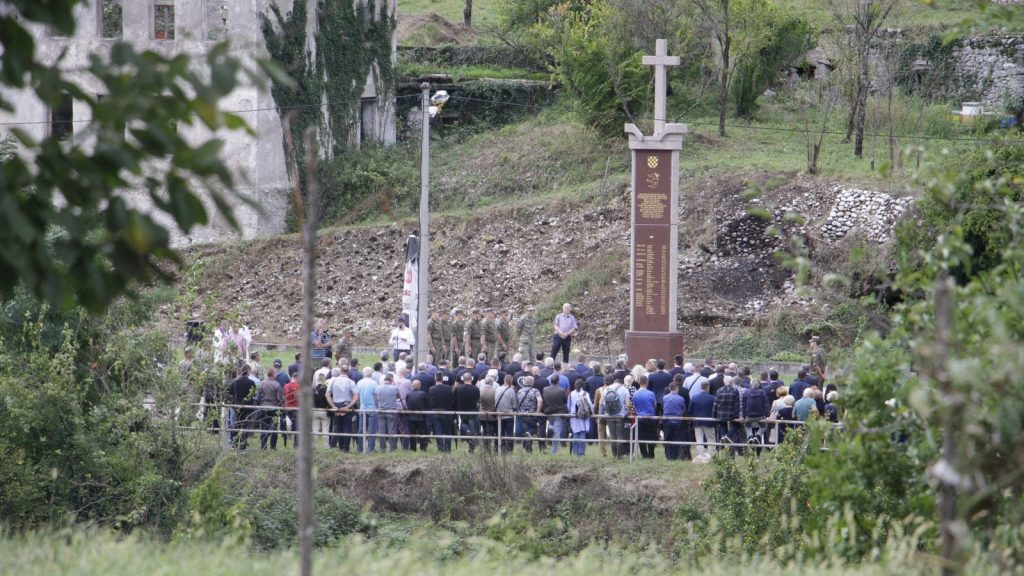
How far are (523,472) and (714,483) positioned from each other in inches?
172

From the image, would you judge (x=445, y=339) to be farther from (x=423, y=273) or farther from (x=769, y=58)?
(x=769, y=58)

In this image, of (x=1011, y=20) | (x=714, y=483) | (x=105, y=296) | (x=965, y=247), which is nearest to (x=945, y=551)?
(x=965, y=247)

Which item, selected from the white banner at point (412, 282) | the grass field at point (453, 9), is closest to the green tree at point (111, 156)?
the white banner at point (412, 282)

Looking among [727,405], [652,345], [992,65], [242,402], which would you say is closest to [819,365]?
[727,405]

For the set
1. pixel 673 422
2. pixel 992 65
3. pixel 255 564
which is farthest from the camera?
pixel 992 65

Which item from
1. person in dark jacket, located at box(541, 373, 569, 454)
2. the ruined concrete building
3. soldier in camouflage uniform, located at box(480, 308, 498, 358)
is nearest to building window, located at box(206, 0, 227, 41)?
the ruined concrete building

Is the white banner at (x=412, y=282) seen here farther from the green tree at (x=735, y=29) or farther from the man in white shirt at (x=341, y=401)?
the green tree at (x=735, y=29)

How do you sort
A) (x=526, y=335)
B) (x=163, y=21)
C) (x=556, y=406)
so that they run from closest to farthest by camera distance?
1. (x=556, y=406)
2. (x=526, y=335)
3. (x=163, y=21)

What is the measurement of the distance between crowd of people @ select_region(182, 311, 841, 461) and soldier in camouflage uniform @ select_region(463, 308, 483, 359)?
5533 mm

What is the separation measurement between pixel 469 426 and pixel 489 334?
22.8 ft

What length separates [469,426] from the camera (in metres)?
20.6

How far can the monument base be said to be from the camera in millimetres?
26266

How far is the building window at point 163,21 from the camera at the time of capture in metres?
41.7

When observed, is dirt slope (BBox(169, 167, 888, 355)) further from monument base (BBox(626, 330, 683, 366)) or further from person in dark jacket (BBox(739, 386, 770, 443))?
person in dark jacket (BBox(739, 386, 770, 443))
